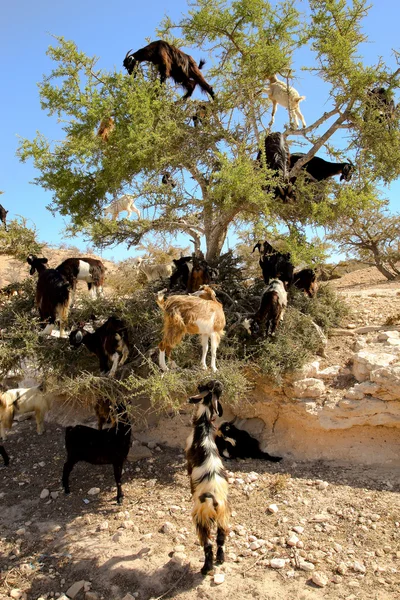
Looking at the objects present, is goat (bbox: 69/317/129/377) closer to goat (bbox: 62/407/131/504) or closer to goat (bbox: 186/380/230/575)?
goat (bbox: 62/407/131/504)

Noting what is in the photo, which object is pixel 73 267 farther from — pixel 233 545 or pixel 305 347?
pixel 233 545

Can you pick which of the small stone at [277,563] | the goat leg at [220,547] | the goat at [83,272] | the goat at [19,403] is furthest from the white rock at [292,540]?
the goat at [83,272]

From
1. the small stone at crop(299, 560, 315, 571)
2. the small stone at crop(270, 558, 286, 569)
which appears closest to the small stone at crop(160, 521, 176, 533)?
the small stone at crop(270, 558, 286, 569)

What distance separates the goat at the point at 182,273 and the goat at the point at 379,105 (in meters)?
3.71

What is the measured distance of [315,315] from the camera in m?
7.90

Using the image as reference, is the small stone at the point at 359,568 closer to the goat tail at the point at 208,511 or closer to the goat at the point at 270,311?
the goat tail at the point at 208,511

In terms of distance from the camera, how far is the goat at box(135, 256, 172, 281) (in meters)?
10.2

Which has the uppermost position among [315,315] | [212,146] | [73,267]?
[212,146]

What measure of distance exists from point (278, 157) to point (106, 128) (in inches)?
110

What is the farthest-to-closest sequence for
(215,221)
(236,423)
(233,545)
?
(215,221)
(236,423)
(233,545)

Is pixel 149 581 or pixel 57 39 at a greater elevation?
pixel 57 39

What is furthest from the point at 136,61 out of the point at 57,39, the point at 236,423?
the point at 236,423

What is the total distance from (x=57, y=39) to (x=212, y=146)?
113 inches

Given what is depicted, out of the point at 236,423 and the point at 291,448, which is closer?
the point at 291,448
